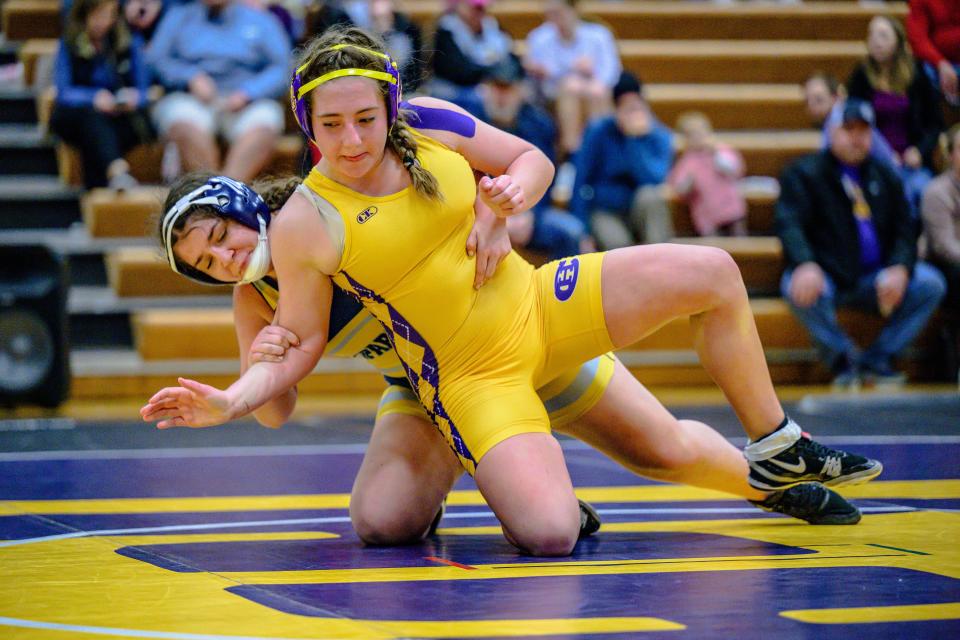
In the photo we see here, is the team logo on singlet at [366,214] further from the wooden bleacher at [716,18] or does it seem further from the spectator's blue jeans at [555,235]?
the wooden bleacher at [716,18]

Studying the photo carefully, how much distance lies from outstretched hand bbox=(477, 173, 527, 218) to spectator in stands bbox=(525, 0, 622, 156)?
6.01 meters

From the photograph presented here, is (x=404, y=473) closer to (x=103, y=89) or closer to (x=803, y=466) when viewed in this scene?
(x=803, y=466)

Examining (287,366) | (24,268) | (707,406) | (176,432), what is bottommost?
(707,406)

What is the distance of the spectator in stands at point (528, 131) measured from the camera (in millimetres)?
8453

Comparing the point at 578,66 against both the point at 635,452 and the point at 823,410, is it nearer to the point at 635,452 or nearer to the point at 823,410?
the point at 823,410

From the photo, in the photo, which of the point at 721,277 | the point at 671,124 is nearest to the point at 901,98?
the point at 671,124

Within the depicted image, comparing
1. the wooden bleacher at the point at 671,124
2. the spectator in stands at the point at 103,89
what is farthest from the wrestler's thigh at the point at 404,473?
the spectator in stands at the point at 103,89

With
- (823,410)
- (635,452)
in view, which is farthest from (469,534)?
(823,410)

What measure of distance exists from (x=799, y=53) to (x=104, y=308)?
6.00 m

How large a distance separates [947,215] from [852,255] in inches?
27.1

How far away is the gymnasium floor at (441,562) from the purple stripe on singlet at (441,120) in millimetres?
1092

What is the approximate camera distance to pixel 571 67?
9.45 m

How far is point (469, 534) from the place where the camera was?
12.5 ft

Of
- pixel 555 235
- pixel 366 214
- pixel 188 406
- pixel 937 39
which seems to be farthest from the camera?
pixel 937 39
